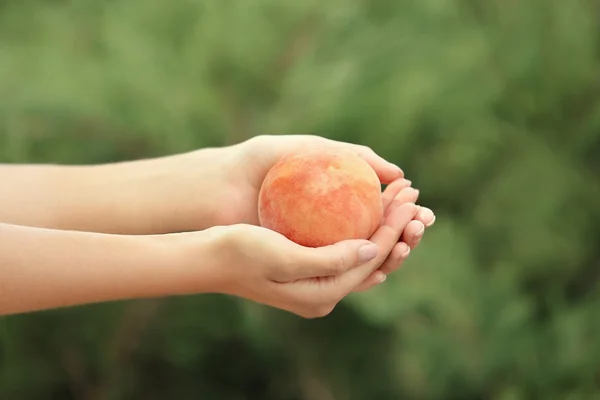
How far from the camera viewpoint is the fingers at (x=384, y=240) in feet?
2.26

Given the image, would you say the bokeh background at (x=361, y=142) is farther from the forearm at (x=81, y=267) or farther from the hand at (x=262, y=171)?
the forearm at (x=81, y=267)

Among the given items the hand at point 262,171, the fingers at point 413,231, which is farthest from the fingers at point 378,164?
the fingers at point 413,231

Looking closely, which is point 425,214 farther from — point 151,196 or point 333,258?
point 151,196

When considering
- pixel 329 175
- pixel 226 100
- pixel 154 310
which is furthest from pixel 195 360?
pixel 329 175

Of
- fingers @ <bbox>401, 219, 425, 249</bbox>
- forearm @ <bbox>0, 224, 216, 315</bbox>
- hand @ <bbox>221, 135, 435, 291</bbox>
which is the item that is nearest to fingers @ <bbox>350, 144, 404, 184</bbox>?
hand @ <bbox>221, 135, 435, 291</bbox>

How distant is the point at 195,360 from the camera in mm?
1203

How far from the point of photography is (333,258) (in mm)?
650

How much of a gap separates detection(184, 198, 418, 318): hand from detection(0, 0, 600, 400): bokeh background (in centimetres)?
37

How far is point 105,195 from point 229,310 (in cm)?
38

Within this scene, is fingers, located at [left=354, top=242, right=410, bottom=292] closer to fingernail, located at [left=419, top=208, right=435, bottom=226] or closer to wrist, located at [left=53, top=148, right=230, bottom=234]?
fingernail, located at [left=419, top=208, right=435, bottom=226]

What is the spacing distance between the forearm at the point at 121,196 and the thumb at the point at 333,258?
0.64 feet

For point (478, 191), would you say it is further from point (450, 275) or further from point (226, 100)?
point (226, 100)

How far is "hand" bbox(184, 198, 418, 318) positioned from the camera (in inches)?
25.7

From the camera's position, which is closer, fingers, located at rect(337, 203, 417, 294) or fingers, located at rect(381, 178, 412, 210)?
fingers, located at rect(337, 203, 417, 294)
